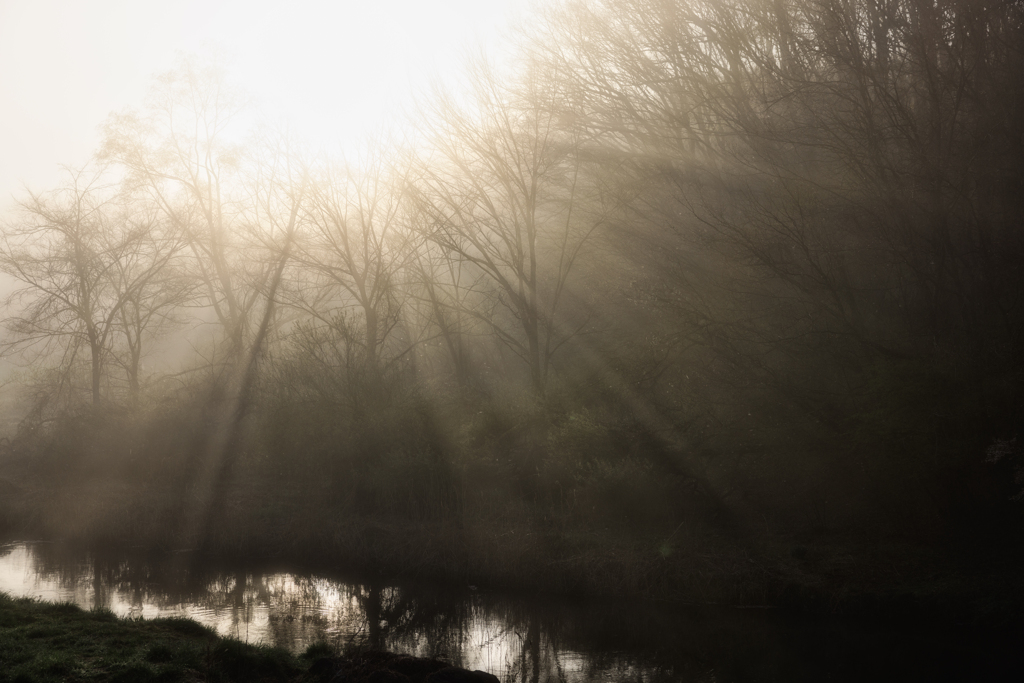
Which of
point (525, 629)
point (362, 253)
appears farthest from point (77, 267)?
point (525, 629)

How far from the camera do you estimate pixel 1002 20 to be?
14.0 m

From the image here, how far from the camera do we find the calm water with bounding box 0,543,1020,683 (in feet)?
35.3

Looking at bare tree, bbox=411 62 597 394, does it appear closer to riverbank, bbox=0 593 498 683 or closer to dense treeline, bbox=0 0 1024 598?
dense treeline, bbox=0 0 1024 598

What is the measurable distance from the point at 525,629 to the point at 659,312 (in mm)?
9217

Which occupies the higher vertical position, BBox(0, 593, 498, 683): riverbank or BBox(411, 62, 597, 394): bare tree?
BBox(411, 62, 597, 394): bare tree

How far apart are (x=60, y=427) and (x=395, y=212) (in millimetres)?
14352

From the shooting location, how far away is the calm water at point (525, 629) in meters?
10.8

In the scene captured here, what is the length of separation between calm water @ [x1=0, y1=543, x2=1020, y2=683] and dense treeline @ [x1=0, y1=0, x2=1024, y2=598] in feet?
6.72

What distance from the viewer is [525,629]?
13.1 m

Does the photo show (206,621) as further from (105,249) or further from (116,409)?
(105,249)

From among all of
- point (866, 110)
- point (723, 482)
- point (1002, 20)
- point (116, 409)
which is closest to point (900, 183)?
point (866, 110)

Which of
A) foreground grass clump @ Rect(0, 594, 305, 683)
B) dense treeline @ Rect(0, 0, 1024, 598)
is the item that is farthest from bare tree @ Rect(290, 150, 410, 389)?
foreground grass clump @ Rect(0, 594, 305, 683)

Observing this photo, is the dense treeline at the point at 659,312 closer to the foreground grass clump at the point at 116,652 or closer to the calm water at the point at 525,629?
the calm water at the point at 525,629

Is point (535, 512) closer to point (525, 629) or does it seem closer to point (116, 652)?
point (525, 629)
